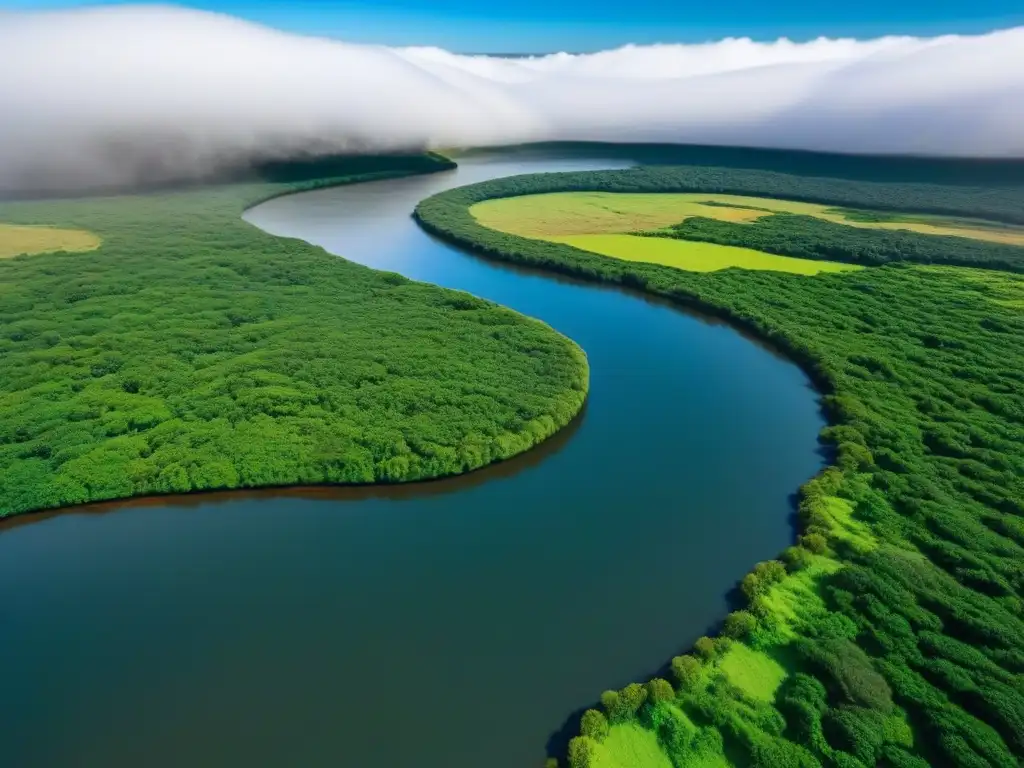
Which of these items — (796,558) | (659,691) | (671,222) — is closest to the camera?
(659,691)

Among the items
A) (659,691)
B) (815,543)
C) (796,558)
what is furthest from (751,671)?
(815,543)

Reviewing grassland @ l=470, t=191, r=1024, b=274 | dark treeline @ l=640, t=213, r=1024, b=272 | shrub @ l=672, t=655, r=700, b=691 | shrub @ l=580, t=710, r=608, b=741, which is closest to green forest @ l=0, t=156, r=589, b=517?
shrub @ l=672, t=655, r=700, b=691

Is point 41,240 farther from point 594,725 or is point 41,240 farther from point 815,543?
point 815,543

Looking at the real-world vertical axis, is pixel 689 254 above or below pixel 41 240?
above

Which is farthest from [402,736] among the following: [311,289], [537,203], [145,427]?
[537,203]

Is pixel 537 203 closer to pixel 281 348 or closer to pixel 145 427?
pixel 281 348
